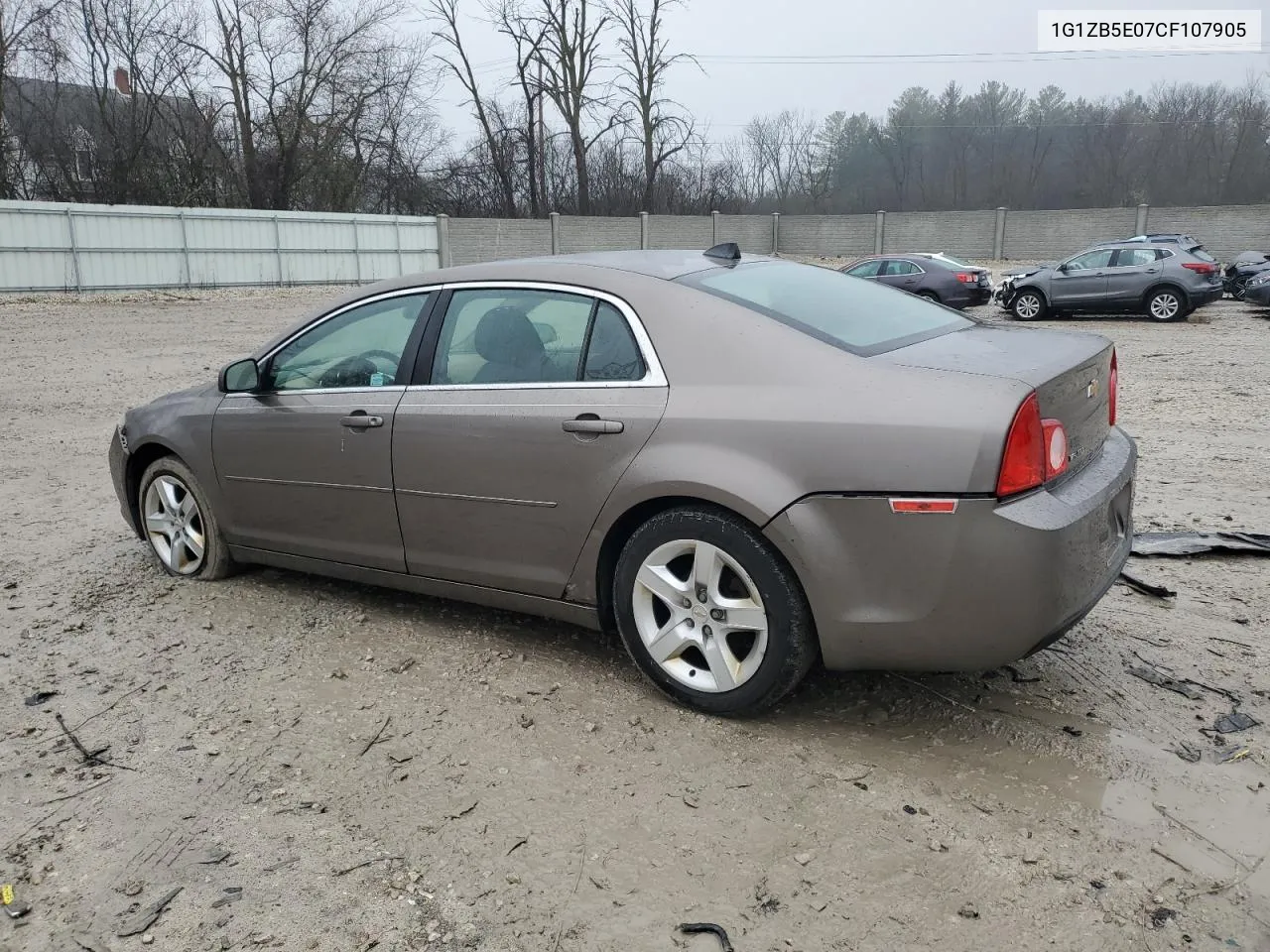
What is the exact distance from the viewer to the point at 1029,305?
19.6 meters

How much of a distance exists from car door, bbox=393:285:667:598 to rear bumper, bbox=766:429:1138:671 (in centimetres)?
72

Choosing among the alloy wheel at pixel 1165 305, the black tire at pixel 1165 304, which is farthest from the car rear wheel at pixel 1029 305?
the alloy wheel at pixel 1165 305

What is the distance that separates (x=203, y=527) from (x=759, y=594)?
303cm

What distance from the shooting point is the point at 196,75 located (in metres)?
36.5

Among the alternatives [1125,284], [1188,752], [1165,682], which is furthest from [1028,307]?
[1188,752]

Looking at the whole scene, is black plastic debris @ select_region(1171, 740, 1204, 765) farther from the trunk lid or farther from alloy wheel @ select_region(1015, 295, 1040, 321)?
alloy wheel @ select_region(1015, 295, 1040, 321)

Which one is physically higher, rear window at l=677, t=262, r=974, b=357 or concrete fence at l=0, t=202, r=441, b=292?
concrete fence at l=0, t=202, r=441, b=292

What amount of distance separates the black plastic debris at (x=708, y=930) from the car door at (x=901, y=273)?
2029cm

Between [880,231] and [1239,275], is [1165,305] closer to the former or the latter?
[1239,275]

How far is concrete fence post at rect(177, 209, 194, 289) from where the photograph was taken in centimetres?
2658

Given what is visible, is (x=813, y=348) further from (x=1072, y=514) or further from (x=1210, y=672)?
(x=1210, y=672)

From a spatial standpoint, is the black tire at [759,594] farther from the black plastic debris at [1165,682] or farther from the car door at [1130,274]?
the car door at [1130,274]

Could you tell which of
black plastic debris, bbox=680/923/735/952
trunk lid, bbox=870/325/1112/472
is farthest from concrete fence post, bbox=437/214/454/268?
black plastic debris, bbox=680/923/735/952

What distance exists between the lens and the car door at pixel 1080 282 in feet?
62.9
